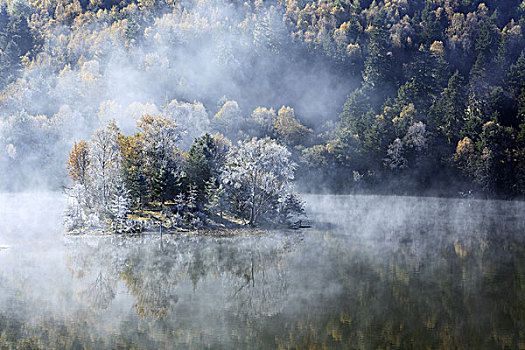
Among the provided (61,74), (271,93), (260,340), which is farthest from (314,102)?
(260,340)

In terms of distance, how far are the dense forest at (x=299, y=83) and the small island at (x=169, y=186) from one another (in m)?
46.9

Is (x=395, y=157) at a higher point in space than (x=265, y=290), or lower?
higher

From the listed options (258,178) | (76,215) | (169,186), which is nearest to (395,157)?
(258,178)

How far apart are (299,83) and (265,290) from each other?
138174 millimetres

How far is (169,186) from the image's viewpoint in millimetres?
55344

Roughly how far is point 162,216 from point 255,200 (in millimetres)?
10803

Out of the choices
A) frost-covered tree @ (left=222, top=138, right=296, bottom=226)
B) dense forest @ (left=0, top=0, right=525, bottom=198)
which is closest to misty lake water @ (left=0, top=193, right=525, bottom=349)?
frost-covered tree @ (left=222, top=138, right=296, bottom=226)

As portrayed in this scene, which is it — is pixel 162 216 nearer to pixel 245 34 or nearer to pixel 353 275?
pixel 353 275

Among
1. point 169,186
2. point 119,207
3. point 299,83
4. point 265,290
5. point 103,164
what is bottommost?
point 265,290

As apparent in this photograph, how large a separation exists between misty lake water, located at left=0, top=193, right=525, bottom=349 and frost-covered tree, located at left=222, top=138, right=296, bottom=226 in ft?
21.0

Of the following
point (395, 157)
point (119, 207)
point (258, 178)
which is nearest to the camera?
point (119, 207)

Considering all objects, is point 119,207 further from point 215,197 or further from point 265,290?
point 265,290

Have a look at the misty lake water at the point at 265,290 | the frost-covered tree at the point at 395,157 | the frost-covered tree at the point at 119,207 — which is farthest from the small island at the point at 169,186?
the frost-covered tree at the point at 395,157

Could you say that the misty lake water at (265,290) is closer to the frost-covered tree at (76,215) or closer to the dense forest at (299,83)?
the frost-covered tree at (76,215)
